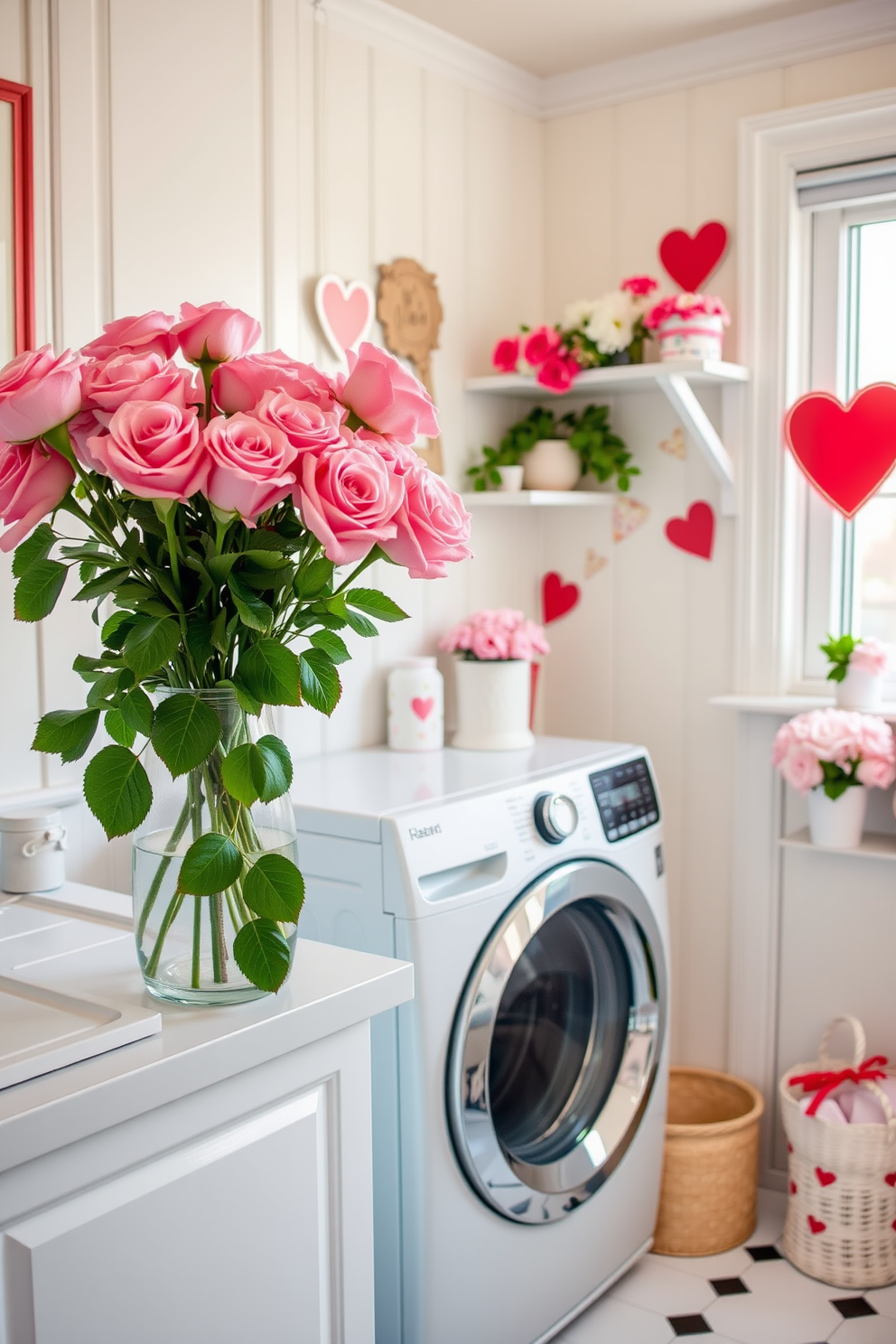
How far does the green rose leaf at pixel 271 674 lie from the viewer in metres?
1.09

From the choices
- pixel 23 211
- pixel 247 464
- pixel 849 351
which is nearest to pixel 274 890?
pixel 247 464

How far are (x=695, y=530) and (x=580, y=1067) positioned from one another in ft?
3.60

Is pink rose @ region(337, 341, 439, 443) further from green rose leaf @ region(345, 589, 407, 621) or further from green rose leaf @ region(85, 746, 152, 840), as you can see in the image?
green rose leaf @ region(85, 746, 152, 840)

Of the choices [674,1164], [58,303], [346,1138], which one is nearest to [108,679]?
[346,1138]

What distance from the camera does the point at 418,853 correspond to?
1.70m

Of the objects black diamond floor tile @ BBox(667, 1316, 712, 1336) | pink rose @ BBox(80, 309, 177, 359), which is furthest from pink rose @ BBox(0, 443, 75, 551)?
black diamond floor tile @ BBox(667, 1316, 712, 1336)


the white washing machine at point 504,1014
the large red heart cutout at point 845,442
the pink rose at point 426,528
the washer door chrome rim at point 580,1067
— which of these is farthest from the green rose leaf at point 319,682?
the large red heart cutout at point 845,442

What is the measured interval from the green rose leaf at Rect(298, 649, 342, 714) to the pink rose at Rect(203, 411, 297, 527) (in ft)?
0.56

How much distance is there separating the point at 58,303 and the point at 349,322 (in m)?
0.63

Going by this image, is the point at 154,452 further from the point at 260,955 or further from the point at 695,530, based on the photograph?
the point at 695,530

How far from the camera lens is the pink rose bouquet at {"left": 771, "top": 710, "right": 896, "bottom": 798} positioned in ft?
7.16

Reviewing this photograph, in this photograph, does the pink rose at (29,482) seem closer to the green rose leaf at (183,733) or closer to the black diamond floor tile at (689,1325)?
the green rose leaf at (183,733)

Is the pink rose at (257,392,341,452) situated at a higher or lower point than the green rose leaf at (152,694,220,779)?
higher

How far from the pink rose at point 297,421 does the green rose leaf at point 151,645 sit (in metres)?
0.20
